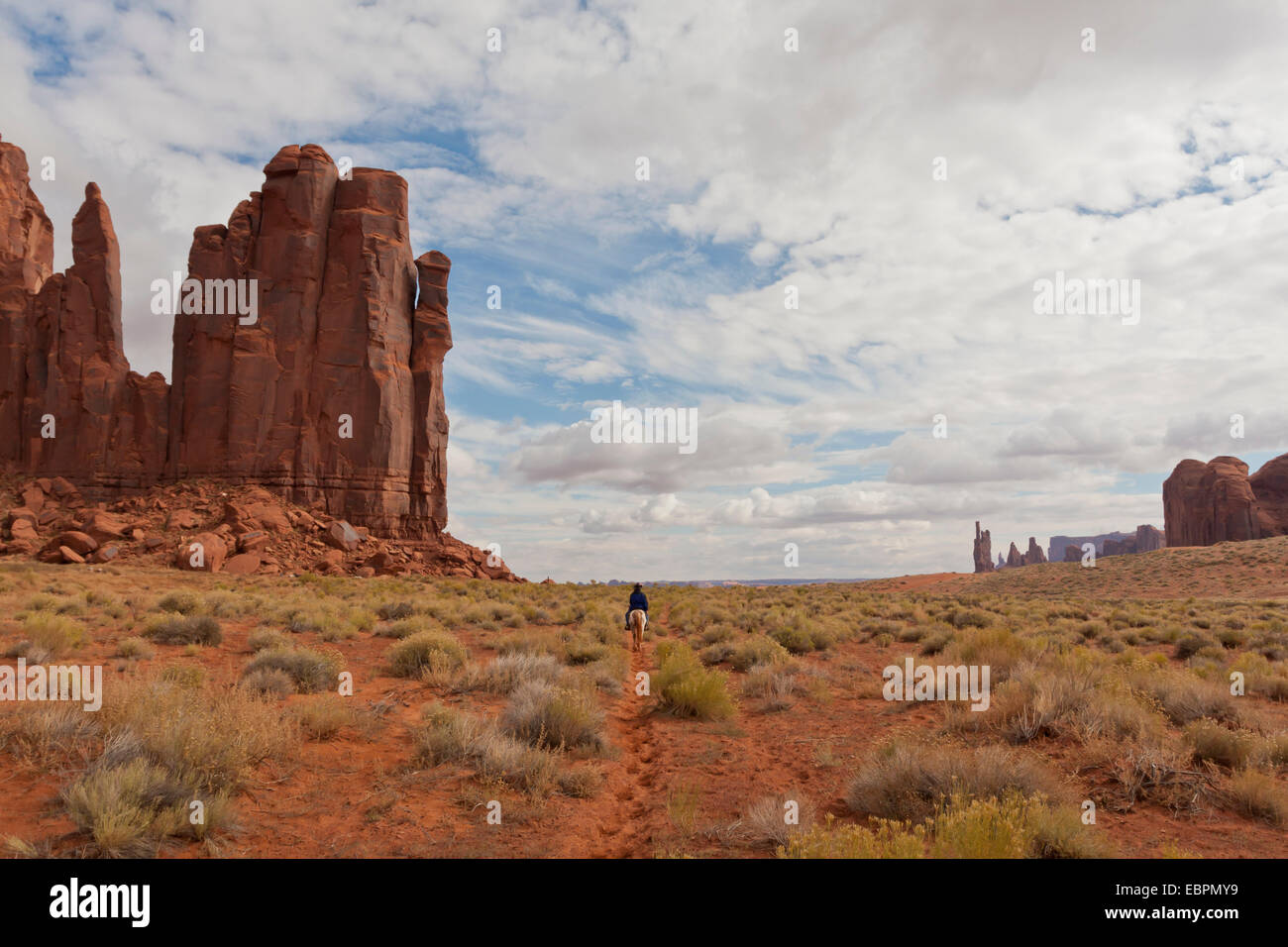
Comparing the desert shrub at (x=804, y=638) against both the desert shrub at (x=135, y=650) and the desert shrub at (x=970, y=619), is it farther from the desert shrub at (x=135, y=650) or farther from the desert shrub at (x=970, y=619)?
the desert shrub at (x=135, y=650)

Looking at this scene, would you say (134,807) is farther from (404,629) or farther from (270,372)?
(270,372)

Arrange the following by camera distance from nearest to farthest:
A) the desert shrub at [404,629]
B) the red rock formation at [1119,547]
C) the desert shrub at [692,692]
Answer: the desert shrub at [692,692] < the desert shrub at [404,629] < the red rock formation at [1119,547]

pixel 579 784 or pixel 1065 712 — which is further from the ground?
pixel 1065 712

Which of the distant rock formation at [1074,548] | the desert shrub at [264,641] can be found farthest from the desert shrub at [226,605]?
the distant rock formation at [1074,548]

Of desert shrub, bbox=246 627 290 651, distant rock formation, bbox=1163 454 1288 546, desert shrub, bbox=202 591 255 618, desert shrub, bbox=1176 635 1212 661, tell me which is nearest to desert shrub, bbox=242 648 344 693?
desert shrub, bbox=246 627 290 651

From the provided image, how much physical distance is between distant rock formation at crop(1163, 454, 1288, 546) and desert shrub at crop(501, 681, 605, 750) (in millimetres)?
112365

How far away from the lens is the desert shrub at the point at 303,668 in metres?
10.3

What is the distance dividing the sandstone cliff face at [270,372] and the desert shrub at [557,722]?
43.7 m

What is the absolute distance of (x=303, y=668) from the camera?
34.5 feet

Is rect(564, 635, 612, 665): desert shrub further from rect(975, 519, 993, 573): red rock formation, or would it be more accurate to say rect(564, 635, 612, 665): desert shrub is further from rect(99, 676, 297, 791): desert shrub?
rect(975, 519, 993, 573): red rock formation

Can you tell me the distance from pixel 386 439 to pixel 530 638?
38.7 meters

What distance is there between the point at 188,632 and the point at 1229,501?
390ft

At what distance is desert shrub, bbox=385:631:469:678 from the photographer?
11.8 m

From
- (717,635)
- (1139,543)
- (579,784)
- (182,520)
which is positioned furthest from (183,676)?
(1139,543)
